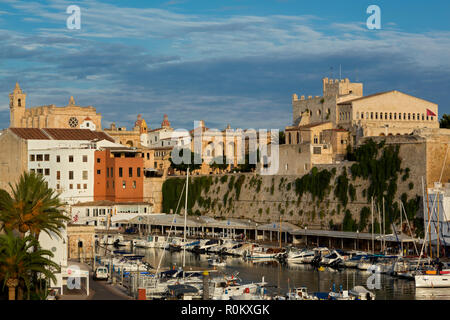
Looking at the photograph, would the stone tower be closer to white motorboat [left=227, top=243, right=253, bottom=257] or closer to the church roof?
the church roof

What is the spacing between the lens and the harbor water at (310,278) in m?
45.7

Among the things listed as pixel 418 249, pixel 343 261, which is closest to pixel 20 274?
pixel 343 261

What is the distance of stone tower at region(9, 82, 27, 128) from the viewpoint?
130 metres

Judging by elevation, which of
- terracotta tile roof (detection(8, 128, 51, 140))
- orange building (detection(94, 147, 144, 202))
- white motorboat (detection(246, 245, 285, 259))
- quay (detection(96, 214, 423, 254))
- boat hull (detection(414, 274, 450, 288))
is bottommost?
boat hull (detection(414, 274, 450, 288))

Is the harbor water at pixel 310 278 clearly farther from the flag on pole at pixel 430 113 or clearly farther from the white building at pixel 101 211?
the flag on pole at pixel 430 113

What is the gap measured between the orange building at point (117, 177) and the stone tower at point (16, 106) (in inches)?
1527

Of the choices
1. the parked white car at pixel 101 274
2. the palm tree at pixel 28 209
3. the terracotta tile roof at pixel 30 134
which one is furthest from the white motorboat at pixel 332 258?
the terracotta tile roof at pixel 30 134

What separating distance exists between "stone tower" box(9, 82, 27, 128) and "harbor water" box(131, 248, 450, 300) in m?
70.2

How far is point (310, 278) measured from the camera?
52312 millimetres

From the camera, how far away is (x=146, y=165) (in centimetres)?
10425

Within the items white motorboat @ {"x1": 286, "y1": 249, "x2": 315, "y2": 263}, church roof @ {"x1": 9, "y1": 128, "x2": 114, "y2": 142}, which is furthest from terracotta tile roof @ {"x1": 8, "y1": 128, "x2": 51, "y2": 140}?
white motorboat @ {"x1": 286, "y1": 249, "x2": 315, "y2": 263}

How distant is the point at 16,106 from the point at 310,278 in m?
89.7

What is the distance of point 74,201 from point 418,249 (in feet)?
154
